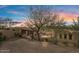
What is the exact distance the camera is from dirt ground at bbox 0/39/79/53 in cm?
215

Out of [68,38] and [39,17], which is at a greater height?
[39,17]

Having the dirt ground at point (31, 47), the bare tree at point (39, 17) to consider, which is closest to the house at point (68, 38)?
the dirt ground at point (31, 47)

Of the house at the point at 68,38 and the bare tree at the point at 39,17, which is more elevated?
the bare tree at the point at 39,17

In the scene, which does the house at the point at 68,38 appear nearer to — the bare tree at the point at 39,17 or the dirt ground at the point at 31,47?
the dirt ground at the point at 31,47

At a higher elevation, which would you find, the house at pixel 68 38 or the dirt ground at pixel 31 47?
the house at pixel 68 38

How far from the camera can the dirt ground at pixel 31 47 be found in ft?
7.07

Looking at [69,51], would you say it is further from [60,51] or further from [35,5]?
[35,5]

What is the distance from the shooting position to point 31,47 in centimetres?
216

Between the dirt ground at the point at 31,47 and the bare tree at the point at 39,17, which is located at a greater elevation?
the bare tree at the point at 39,17

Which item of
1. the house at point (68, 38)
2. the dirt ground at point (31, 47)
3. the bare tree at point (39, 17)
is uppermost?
the bare tree at point (39, 17)

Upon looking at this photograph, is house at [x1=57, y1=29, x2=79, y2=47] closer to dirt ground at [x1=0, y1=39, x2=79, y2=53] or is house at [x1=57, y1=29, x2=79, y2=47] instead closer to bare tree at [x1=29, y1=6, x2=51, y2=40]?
dirt ground at [x1=0, y1=39, x2=79, y2=53]
